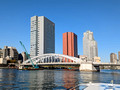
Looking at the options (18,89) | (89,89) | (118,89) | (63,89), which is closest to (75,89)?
Result: (89,89)

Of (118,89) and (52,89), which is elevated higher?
(118,89)

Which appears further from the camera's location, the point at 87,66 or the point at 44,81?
the point at 87,66

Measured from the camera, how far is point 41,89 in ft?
110

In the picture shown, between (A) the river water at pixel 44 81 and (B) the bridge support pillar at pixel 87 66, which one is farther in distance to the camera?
(B) the bridge support pillar at pixel 87 66

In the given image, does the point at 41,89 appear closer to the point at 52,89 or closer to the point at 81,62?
the point at 52,89

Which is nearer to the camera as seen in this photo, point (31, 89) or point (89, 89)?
point (89, 89)

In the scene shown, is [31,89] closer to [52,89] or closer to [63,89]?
[52,89]

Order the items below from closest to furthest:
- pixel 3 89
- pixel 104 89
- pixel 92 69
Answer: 1. pixel 104 89
2. pixel 3 89
3. pixel 92 69

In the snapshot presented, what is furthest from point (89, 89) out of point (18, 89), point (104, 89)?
point (18, 89)

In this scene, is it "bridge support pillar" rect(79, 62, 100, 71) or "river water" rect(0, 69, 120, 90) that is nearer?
"river water" rect(0, 69, 120, 90)

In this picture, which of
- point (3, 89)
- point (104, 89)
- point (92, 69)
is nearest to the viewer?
point (104, 89)

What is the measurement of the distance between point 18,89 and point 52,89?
727 centimetres

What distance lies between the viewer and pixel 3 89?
33125 mm

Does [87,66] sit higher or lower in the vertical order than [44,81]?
higher
